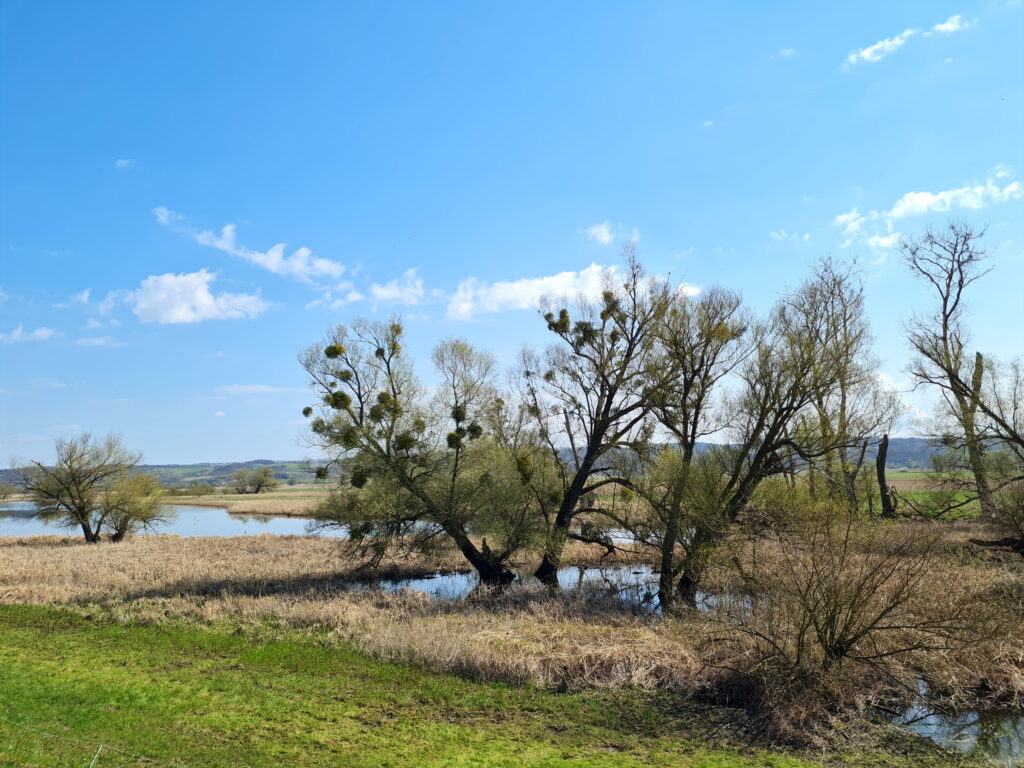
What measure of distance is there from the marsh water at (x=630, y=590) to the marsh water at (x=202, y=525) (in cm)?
7

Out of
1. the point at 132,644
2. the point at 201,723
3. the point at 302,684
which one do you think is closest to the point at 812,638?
the point at 302,684

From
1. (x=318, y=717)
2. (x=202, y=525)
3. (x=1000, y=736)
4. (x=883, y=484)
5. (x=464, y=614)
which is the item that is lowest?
(x=202, y=525)

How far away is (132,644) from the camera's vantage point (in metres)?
13.3

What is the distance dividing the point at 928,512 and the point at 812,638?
971 inches

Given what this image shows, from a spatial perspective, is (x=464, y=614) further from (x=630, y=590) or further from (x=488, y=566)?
(x=630, y=590)

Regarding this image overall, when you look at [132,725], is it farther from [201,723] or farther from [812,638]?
[812,638]

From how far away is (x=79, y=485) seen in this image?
35969mm

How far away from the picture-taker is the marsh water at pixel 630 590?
9.41 m

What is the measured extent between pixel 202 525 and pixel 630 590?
42388 mm

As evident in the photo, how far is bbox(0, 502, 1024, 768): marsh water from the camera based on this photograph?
30.9 feet

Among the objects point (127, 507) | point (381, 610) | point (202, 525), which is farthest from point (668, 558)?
point (202, 525)

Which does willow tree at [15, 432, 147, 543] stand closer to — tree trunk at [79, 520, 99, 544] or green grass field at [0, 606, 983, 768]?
tree trunk at [79, 520, 99, 544]

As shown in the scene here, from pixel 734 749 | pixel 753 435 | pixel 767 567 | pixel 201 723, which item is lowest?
pixel 734 749

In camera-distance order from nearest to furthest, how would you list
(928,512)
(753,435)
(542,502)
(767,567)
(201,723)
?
1. (201,723)
2. (767,567)
3. (753,435)
4. (542,502)
5. (928,512)
